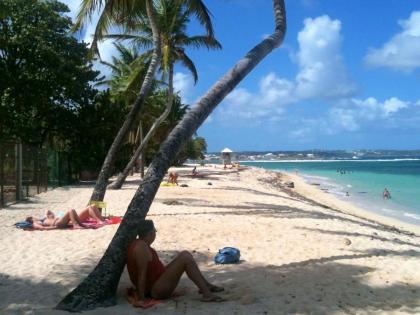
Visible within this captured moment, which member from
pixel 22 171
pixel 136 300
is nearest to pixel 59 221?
pixel 136 300

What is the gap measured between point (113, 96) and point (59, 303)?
24.4m

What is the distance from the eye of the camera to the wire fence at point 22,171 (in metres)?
15.1

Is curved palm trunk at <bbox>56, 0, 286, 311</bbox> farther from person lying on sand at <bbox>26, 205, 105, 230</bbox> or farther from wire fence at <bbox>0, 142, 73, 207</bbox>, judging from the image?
wire fence at <bbox>0, 142, 73, 207</bbox>

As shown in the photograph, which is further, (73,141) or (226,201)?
(73,141)

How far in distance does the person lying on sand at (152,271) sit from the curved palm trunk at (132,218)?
136 mm

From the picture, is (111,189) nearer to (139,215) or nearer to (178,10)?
(178,10)

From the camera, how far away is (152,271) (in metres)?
5.62

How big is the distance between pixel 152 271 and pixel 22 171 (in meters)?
12.7

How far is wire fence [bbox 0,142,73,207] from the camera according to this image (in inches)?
593

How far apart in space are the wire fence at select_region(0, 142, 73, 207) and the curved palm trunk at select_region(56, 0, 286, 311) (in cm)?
991

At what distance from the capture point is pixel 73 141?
91.8 ft

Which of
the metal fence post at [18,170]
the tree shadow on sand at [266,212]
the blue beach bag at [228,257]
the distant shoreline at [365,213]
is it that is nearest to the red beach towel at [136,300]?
the blue beach bag at [228,257]

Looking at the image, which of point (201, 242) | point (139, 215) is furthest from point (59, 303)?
point (201, 242)

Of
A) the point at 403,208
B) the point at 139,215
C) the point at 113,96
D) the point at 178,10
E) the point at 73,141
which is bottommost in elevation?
the point at 403,208
